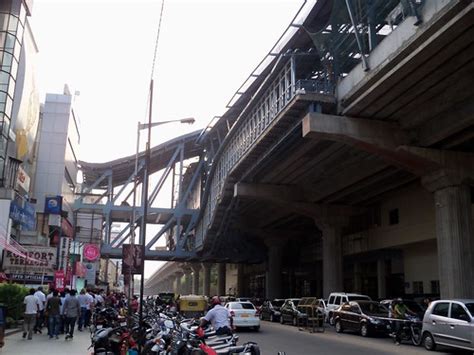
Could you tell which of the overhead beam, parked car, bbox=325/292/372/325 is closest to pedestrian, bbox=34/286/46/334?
the overhead beam

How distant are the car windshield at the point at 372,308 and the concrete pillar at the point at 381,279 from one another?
74.3ft

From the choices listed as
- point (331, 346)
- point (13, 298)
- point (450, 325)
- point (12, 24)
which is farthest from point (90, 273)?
point (450, 325)

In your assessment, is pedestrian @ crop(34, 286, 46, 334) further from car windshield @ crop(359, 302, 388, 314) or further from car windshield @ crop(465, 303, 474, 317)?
car windshield @ crop(465, 303, 474, 317)

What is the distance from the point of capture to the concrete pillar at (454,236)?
27.0 meters

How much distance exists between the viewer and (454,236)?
90.2 ft

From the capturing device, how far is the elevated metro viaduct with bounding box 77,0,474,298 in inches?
899

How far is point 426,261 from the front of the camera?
40906mm

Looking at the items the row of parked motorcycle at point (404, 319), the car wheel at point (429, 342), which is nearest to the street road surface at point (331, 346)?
the car wheel at point (429, 342)

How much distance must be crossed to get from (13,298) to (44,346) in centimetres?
564

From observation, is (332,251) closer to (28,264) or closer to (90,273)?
(28,264)

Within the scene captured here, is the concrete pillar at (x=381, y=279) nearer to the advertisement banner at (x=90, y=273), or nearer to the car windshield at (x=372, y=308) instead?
the car windshield at (x=372, y=308)

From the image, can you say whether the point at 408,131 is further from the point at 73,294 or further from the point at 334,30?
the point at 73,294

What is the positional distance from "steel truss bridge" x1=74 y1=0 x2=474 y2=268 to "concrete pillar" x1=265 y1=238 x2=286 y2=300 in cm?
675

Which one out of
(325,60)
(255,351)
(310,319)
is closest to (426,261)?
(310,319)
